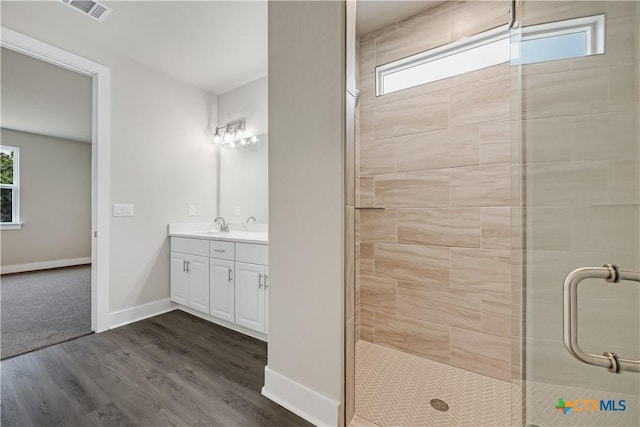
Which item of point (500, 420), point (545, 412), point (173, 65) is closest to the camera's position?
point (545, 412)

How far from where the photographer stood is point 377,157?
2229mm

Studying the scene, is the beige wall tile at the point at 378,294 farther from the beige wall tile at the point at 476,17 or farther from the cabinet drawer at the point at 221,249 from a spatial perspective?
the beige wall tile at the point at 476,17

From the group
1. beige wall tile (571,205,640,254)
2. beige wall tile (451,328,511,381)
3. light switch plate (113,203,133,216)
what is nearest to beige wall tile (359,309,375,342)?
beige wall tile (451,328,511,381)

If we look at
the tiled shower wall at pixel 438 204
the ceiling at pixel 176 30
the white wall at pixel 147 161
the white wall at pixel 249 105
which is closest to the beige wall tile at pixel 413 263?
the tiled shower wall at pixel 438 204

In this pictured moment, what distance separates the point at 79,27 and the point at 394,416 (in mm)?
3540

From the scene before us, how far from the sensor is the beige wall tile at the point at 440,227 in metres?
1.82

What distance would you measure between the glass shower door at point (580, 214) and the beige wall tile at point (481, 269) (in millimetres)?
687

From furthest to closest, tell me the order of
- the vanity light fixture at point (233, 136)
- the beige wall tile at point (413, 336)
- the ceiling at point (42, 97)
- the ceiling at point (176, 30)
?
the vanity light fixture at point (233, 136), the ceiling at point (42, 97), the ceiling at point (176, 30), the beige wall tile at point (413, 336)

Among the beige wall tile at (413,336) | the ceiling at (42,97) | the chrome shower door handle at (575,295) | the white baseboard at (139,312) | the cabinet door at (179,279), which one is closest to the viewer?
the chrome shower door handle at (575,295)

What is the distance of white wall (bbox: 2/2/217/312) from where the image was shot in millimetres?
2549

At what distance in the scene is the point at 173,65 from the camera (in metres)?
2.82

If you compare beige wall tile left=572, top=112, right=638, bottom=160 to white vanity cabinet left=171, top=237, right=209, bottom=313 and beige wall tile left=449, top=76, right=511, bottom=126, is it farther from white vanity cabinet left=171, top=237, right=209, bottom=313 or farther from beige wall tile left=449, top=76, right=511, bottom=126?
white vanity cabinet left=171, top=237, right=209, bottom=313

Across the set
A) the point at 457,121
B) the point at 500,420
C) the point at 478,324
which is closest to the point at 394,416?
the point at 500,420

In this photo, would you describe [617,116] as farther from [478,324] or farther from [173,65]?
[173,65]
